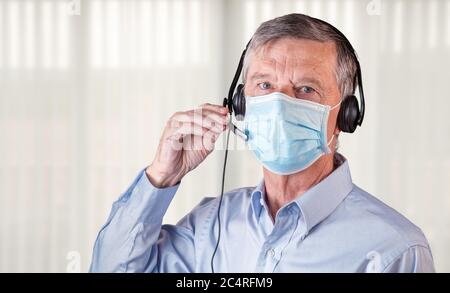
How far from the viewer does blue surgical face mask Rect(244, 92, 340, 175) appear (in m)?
1.42

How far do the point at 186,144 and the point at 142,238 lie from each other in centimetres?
26

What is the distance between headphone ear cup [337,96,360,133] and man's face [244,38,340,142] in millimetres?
21

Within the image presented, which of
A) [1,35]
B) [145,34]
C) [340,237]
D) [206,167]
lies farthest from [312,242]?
[1,35]

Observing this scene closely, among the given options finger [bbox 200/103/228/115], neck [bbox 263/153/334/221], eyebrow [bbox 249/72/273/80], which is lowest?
neck [bbox 263/153/334/221]

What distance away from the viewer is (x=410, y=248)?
54.5 inches

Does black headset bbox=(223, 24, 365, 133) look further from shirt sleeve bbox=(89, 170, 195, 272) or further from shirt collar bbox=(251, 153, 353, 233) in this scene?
shirt sleeve bbox=(89, 170, 195, 272)

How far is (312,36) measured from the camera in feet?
4.78

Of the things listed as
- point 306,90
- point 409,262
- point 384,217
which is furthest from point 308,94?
point 409,262

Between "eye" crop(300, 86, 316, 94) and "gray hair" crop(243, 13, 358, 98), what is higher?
"gray hair" crop(243, 13, 358, 98)

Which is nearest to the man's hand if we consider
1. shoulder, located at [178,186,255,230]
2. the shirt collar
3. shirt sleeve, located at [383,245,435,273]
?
shoulder, located at [178,186,255,230]

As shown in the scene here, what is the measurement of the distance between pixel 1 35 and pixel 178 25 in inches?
20.9

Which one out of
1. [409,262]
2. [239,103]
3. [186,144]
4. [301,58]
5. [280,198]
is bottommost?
[409,262]

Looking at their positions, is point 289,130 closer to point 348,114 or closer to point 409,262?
point 348,114

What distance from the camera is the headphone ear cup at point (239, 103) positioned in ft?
4.91
